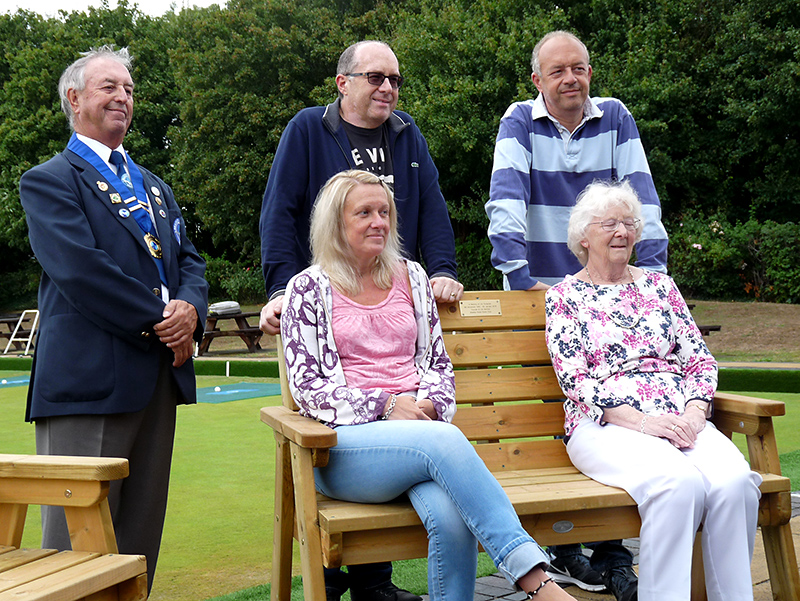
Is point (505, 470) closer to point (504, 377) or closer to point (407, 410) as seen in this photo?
point (504, 377)

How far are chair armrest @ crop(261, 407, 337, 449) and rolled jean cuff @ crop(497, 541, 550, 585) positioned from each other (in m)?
0.58

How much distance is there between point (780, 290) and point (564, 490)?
16.2 meters

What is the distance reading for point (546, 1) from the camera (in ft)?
66.6

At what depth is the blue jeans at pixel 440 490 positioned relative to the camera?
2.25m

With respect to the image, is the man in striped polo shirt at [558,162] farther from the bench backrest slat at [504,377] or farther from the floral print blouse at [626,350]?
the floral print blouse at [626,350]

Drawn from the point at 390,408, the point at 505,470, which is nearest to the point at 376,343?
the point at 390,408

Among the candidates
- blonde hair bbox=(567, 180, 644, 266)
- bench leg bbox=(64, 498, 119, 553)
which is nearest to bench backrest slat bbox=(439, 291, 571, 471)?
blonde hair bbox=(567, 180, 644, 266)

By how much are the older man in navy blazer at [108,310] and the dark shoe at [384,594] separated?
0.72 m

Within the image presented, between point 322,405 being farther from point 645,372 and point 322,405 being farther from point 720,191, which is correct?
point 720,191

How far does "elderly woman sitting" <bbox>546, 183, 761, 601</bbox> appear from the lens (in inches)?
97.3

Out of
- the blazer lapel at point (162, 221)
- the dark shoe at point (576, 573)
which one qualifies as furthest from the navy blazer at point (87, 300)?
the dark shoe at point (576, 573)

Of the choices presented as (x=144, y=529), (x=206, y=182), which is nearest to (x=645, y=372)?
(x=144, y=529)

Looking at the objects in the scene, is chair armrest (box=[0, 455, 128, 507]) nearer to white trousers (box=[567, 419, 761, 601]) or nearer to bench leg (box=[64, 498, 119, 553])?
bench leg (box=[64, 498, 119, 553])

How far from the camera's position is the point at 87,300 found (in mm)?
2590
